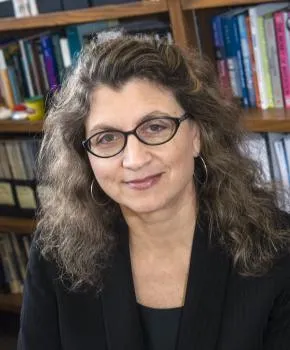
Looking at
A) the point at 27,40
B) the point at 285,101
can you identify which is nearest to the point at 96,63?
the point at 285,101

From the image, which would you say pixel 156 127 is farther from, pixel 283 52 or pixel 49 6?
pixel 49 6

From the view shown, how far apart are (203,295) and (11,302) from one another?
1545 mm

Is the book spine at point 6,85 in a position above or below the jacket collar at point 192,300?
above

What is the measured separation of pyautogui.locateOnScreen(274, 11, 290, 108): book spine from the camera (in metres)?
1.72

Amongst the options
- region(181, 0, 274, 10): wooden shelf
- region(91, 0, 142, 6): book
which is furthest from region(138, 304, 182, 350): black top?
region(91, 0, 142, 6): book

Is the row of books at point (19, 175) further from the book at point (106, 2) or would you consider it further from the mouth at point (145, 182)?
the mouth at point (145, 182)

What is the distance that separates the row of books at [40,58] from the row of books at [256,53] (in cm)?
27

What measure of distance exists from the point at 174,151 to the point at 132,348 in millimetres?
437

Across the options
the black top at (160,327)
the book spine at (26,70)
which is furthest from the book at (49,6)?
the black top at (160,327)

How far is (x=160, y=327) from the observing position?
1.31 metres

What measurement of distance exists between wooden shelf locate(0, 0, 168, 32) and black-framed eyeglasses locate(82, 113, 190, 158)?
67 cm

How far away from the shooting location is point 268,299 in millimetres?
1230

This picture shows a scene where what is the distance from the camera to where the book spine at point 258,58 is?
1.75m

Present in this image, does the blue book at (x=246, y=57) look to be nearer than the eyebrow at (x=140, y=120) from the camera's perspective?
No
